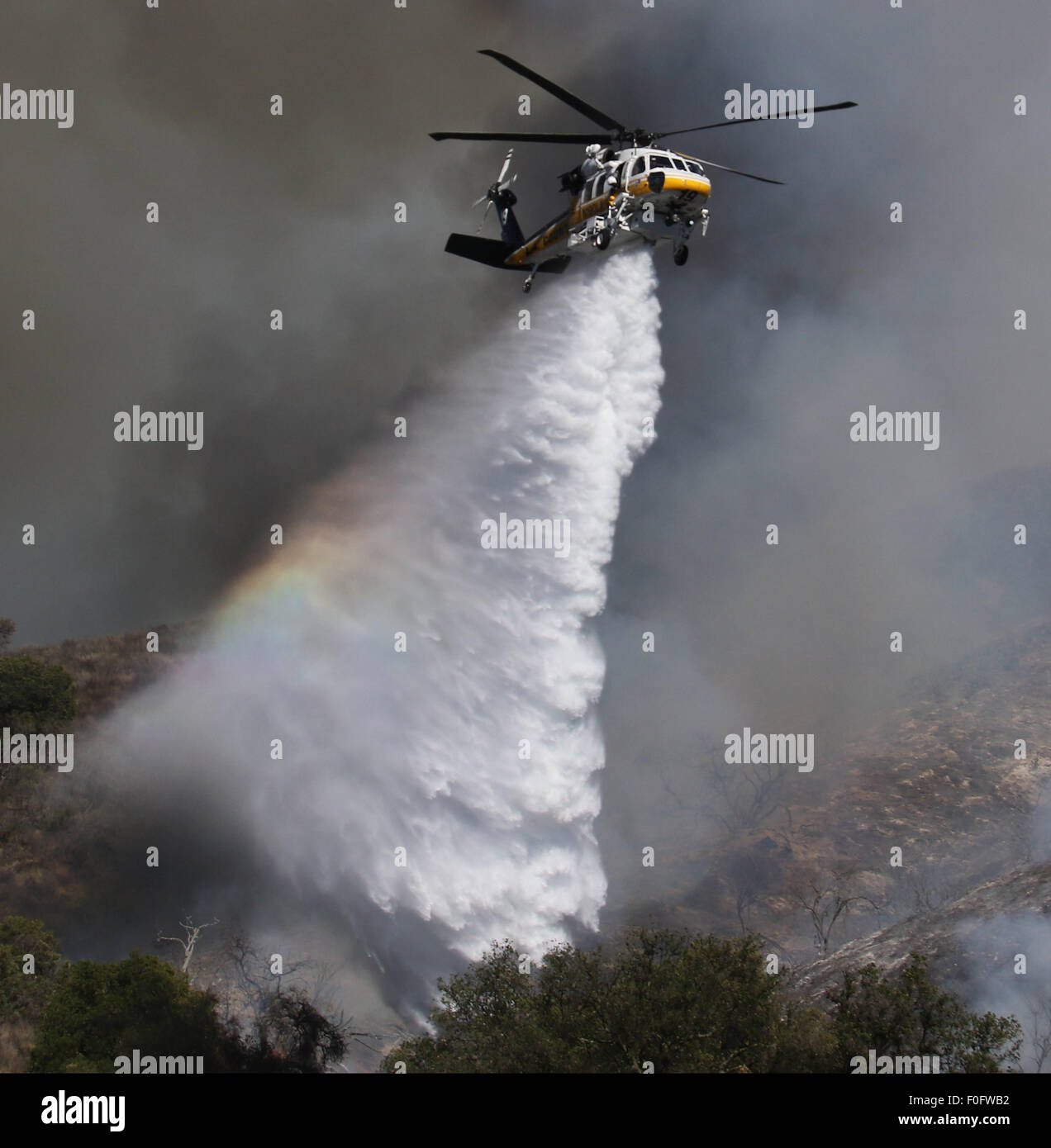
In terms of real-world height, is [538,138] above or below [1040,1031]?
above

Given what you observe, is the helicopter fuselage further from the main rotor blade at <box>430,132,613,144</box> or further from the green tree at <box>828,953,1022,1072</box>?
the green tree at <box>828,953,1022,1072</box>

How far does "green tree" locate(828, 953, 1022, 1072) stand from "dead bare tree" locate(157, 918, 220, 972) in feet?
133

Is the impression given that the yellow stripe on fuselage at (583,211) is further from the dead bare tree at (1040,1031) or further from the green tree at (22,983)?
the dead bare tree at (1040,1031)

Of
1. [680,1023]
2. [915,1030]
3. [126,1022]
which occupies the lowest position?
[915,1030]

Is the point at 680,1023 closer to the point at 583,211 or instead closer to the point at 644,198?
the point at 644,198

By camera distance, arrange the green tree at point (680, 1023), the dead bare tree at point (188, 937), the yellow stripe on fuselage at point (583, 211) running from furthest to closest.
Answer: the dead bare tree at point (188, 937), the yellow stripe on fuselage at point (583, 211), the green tree at point (680, 1023)

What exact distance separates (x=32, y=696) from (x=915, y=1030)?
6544 cm

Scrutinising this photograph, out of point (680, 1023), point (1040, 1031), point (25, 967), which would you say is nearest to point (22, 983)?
point (25, 967)

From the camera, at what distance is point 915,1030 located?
4112 centimetres

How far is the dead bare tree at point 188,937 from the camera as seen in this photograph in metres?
67.1

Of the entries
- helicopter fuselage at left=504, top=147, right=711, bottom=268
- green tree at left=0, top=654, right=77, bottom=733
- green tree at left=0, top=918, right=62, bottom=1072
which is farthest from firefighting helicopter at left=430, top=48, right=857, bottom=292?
green tree at left=0, top=654, right=77, bottom=733

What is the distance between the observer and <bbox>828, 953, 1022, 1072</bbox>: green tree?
132 feet

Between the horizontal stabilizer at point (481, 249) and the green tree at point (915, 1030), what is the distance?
3504 cm

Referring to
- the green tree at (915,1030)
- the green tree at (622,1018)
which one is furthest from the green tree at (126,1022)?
the green tree at (915,1030)
